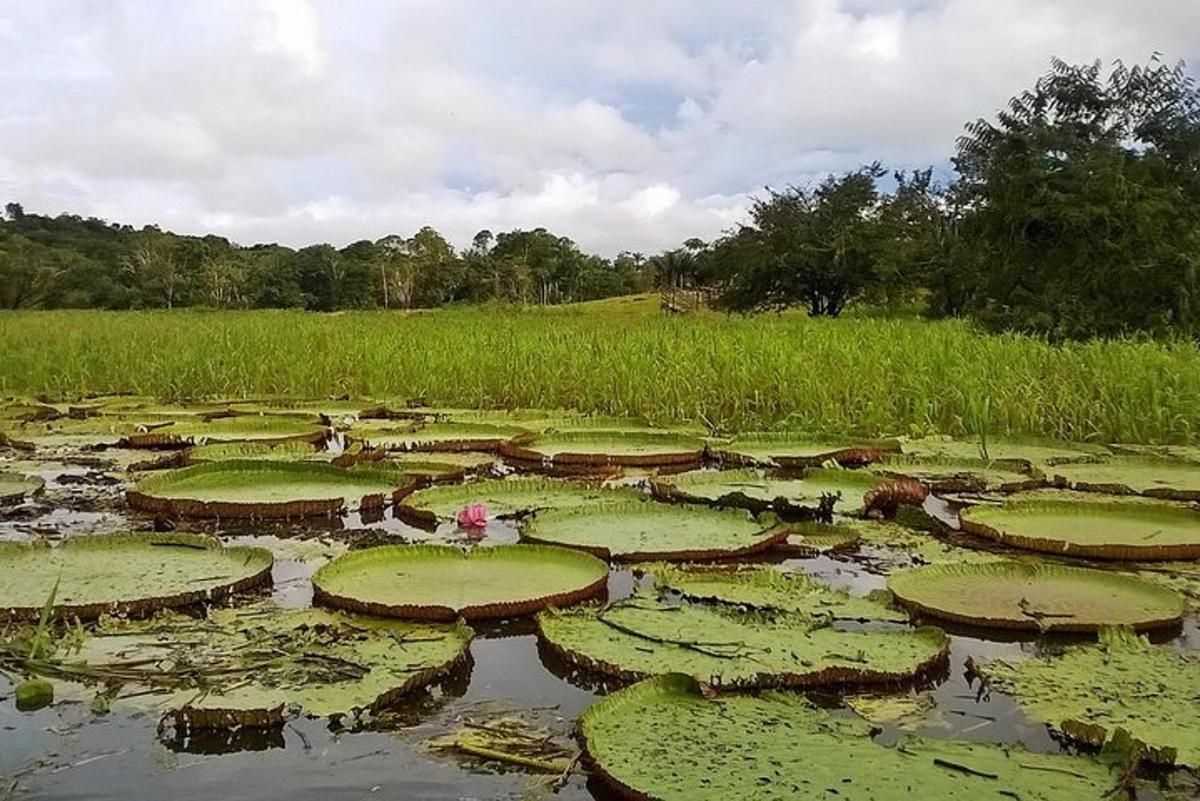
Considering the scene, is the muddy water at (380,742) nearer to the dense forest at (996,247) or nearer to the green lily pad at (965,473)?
the green lily pad at (965,473)

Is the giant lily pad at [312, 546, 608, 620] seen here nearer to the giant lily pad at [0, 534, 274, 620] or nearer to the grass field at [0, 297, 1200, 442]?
the giant lily pad at [0, 534, 274, 620]

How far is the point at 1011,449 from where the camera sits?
494 cm

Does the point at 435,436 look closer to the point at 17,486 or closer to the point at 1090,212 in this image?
the point at 17,486

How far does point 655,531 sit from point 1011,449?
2.46 metres

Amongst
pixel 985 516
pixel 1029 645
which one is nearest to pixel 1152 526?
pixel 985 516

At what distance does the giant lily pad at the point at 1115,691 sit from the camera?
1738 millimetres

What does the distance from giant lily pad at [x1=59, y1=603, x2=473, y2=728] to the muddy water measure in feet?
0.15

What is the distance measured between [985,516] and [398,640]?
216 centimetres

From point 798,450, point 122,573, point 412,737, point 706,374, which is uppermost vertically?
point 706,374

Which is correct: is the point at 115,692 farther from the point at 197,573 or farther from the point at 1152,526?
the point at 1152,526

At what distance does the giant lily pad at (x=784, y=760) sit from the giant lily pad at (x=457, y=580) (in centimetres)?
72

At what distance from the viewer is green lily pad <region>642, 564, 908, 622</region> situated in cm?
245

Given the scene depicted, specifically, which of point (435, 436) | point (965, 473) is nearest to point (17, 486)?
point (435, 436)

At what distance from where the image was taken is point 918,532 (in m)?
3.40
